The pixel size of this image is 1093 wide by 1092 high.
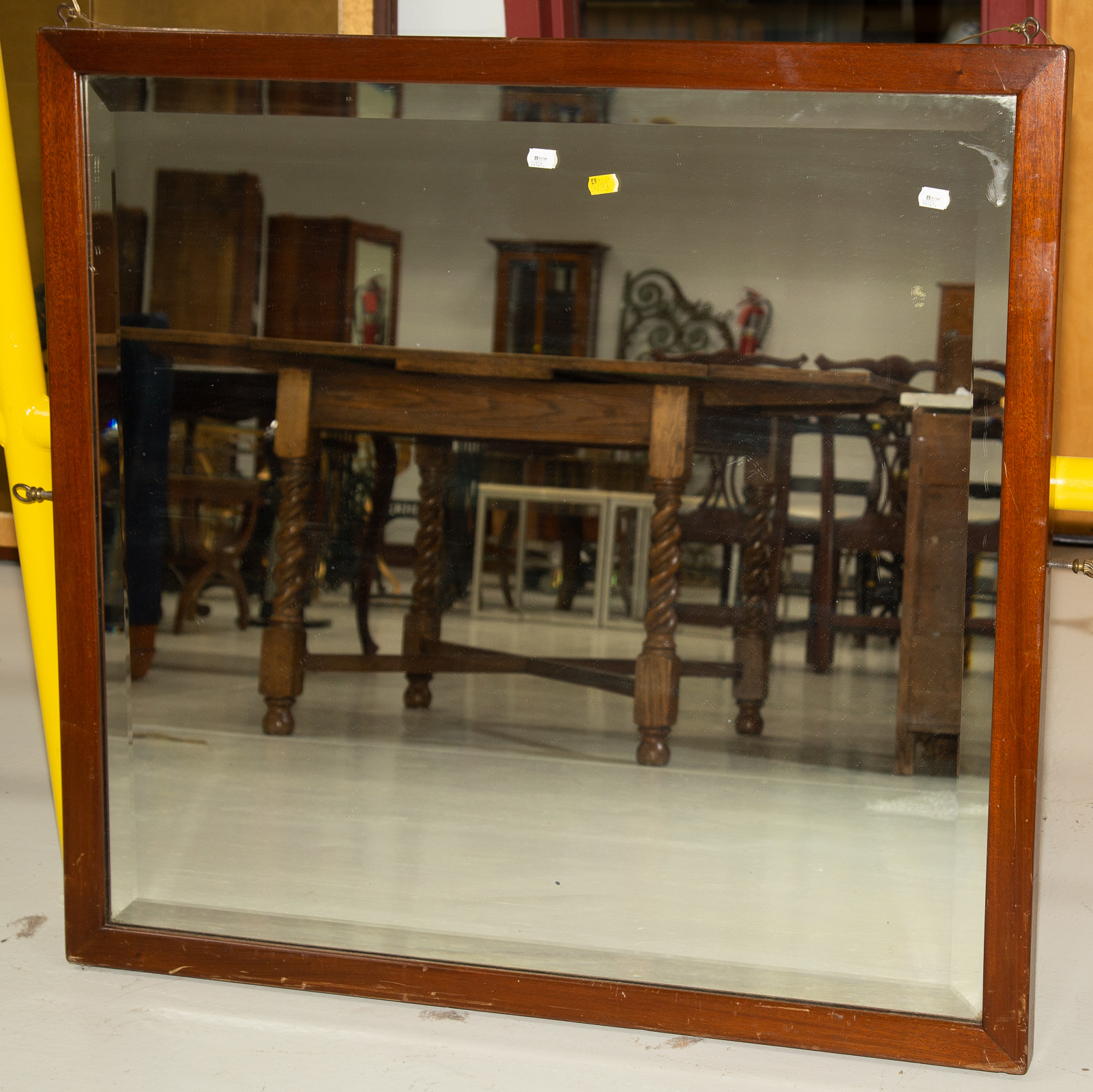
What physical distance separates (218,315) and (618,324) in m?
0.33

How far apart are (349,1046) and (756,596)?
453 millimetres

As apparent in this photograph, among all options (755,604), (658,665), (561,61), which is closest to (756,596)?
(755,604)

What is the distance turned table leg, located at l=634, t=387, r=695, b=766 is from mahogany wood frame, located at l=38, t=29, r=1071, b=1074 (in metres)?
0.23

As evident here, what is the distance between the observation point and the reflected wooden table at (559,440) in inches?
32.2

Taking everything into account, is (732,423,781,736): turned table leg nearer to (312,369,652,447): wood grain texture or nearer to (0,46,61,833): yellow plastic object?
(312,369,652,447): wood grain texture

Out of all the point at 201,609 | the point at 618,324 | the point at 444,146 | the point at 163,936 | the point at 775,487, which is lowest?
the point at 163,936

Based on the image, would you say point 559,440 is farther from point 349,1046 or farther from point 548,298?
point 349,1046

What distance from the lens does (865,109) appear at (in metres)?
0.75

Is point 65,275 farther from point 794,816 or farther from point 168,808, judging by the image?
point 794,816

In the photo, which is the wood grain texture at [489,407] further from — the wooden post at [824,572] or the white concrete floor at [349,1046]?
the white concrete floor at [349,1046]

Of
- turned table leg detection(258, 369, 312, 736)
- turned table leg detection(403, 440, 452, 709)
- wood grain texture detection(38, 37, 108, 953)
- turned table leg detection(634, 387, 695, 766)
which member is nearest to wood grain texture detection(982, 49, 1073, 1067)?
turned table leg detection(634, 387, 695, 766)

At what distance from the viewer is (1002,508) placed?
730mm

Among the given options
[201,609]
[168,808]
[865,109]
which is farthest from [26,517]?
[865,109]

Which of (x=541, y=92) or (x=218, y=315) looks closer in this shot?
(x=541, y=92)
